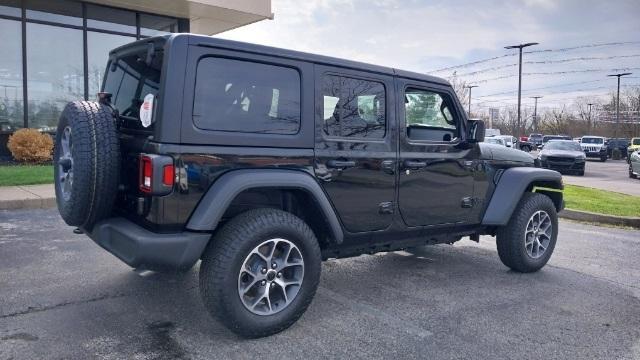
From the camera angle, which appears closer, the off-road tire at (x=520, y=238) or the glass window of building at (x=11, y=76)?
the off-road tire at (x=520, y=238)

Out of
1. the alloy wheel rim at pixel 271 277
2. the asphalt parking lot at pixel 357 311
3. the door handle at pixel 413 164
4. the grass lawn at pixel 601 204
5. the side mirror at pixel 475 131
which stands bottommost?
the asphalt parking lot at pixel 357 311

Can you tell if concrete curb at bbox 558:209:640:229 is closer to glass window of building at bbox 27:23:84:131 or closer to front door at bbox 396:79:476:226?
front door at bbox 396:79:476:226

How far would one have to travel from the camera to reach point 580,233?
7387 mm

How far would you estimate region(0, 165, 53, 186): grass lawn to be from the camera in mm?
9515

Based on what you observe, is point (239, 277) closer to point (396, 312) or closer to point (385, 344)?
point (385, 344)

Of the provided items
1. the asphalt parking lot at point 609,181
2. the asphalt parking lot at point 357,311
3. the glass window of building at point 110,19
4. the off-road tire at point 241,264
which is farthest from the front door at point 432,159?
the glass window of building at point 110,19

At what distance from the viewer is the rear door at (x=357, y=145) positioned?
3.73m

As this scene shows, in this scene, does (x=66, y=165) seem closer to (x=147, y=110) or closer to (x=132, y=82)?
(x=132, y=82)

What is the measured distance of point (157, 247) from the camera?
3016mm

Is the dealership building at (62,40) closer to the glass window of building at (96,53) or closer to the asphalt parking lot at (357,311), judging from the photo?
the glass window of building at (96,53)

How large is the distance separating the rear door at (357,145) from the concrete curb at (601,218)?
20.0 ft

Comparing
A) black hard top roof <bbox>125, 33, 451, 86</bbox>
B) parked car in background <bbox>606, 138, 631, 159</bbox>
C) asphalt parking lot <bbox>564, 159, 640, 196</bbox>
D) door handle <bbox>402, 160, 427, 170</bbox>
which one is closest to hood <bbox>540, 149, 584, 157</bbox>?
asphalt parking lot <bbox>564, 159, 640, 196</bbox>

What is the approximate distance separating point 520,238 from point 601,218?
461cm

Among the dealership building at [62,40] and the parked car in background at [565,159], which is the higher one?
the dealership building at [62,40]
